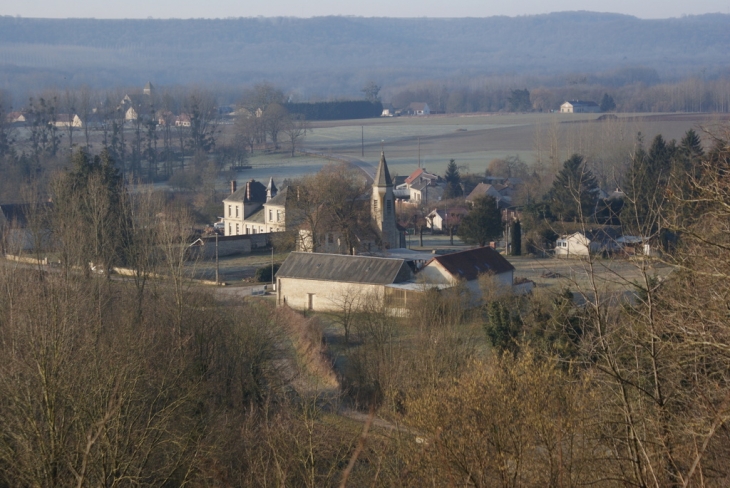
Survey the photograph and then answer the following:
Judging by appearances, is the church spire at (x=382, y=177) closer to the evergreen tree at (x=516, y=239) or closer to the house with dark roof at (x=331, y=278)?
the evergreen tree at (x=516, y=239)

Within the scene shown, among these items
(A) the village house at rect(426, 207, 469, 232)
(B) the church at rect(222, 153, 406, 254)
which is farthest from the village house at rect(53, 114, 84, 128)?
(B) the church at rect(222, 153, 406, 254)

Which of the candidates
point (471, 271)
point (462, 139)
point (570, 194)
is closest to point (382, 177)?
point (471, 271)

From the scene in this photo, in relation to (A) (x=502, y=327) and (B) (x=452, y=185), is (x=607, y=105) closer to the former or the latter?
(B) (x=452, y=185)

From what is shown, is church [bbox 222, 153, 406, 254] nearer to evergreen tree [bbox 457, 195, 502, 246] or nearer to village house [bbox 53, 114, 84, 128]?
evergreen tree [bbox 457, 195, 502, 246]

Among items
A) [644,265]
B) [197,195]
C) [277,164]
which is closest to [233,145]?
[277,164]

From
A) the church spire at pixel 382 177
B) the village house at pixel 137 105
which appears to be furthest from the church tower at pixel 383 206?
the village house at pixel 137 105

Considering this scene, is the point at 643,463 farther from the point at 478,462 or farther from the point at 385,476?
the point at 385,476

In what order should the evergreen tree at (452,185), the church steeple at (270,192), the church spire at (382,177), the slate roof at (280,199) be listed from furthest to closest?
the evergreen tree at (452,185), the church steeple at (270,192), the slate roof at (280,199), the church spire at (382,177)
